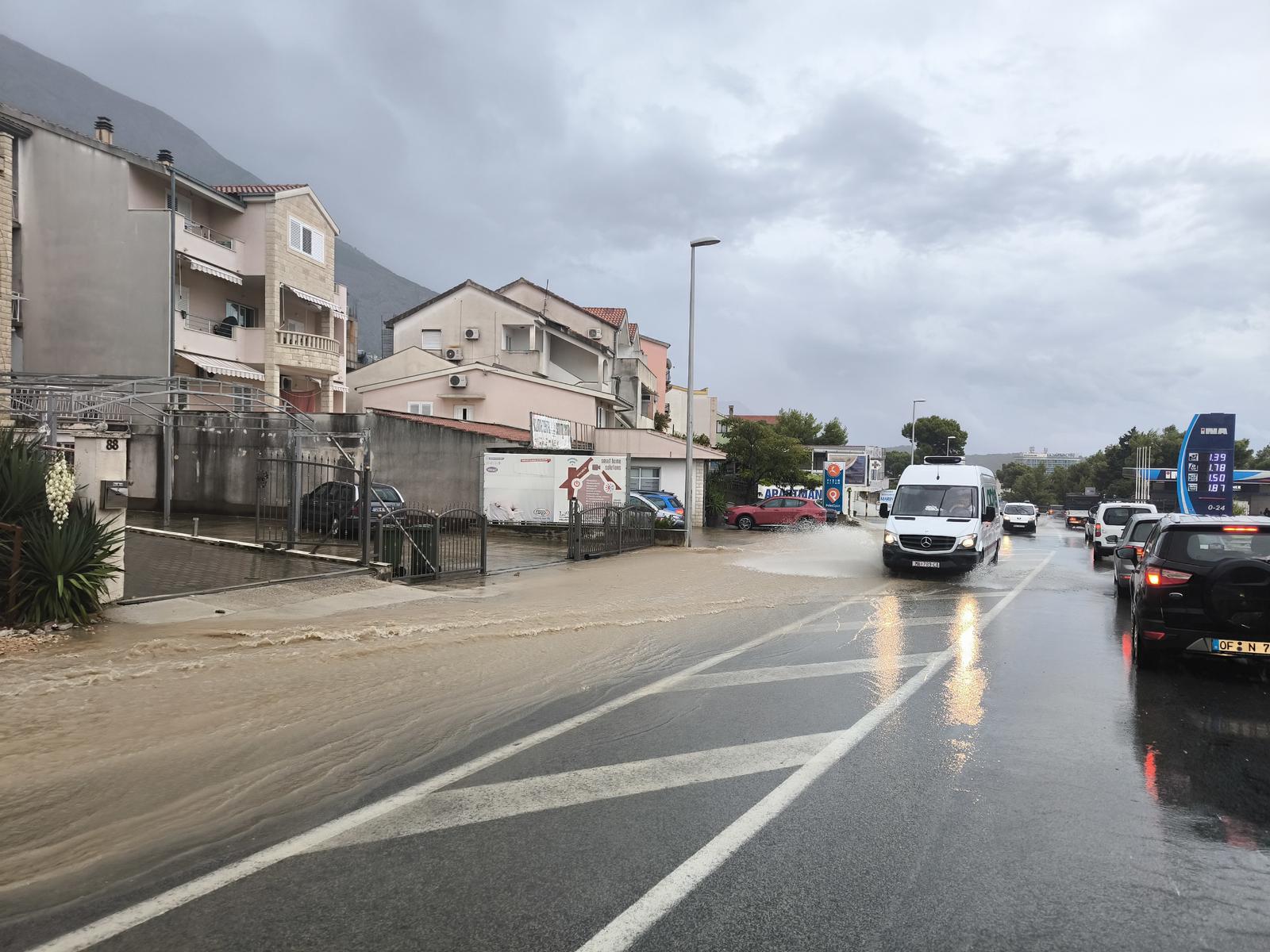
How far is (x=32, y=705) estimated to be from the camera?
646 centimetres

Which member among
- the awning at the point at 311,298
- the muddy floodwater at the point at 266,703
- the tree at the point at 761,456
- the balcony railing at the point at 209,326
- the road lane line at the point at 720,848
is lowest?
the muddy floodwater at the point at 266,703

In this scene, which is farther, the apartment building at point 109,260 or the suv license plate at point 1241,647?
the apartment building at point 109,260

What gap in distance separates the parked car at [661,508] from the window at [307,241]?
649 inches

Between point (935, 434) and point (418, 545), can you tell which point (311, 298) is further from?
point (935, 434)

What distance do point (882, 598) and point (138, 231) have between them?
2661 cm

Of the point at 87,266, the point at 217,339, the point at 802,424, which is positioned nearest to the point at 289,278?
the point at 217,339

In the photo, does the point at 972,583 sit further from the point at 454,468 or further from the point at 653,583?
the point at 454,468

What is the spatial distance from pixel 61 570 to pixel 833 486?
40153mm

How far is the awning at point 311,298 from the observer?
32156 millimetres

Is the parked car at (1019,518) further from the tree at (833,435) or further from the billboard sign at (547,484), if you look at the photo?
the tree at (833,435)

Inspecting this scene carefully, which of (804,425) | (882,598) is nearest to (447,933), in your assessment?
(882,598)

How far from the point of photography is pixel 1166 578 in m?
7.94

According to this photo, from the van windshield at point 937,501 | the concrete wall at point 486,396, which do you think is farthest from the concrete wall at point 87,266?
the van windshield at point 937,501

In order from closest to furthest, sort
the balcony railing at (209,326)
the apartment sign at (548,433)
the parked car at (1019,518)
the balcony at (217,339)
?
the apartment sign at (548,433)
the balcony at (217,339)
the balcony railing at (209,326)
the parked car at (1019,518)
